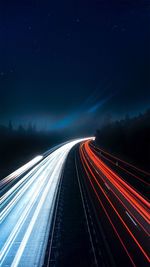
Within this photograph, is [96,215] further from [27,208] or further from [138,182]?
[138,182]

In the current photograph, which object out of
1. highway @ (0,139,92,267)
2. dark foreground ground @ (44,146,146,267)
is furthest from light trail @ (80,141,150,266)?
highway @ (0,139,92,267)

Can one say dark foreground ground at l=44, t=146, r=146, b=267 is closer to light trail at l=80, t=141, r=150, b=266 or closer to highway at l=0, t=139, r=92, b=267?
light trail at l=80, t=141, r=150, b=266

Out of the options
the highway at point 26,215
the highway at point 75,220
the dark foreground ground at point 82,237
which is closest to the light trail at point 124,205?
the highway at point 75,220

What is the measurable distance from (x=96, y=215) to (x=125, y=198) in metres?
6.25

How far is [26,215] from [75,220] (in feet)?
18.0

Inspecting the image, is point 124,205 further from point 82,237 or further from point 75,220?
point 82,237

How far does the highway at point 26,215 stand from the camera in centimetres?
2512

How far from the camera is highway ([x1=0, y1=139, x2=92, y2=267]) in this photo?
82.4 feet

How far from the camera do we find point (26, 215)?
114 ft

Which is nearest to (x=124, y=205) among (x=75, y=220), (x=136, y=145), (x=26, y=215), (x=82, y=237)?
(x=75, y=220)

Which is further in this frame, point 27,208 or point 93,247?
point 27,208

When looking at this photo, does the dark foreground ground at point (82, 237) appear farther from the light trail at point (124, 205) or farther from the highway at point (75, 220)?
the light trail at point (124, 205)

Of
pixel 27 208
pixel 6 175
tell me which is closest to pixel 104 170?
pixel 6 175

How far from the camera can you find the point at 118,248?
998 inches
